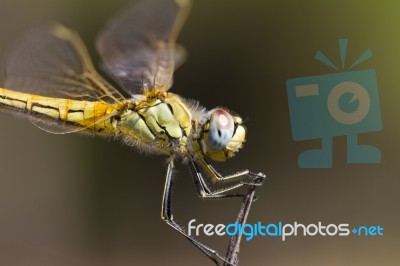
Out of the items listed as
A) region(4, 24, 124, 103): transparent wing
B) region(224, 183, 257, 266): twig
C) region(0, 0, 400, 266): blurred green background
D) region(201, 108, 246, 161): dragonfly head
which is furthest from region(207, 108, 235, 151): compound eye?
region(0, 0, 400, 266): blurred green background

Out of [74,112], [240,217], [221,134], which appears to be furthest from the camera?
[74,112]

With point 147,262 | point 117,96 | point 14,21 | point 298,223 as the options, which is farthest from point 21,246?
point 117,96

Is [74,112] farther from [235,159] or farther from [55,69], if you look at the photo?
[235,159]

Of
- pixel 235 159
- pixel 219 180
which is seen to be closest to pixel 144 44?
pixel 219 180

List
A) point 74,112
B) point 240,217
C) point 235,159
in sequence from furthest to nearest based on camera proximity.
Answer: point 235,159, point 74,112, point 240,217

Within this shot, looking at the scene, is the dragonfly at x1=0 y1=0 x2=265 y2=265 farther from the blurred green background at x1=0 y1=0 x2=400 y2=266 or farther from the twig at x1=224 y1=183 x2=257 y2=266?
the blurred green background at x1=0 y1=0 x2=400 y2=266

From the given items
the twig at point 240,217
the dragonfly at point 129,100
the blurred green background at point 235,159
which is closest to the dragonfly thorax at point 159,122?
the dragonfly at point 129,100
